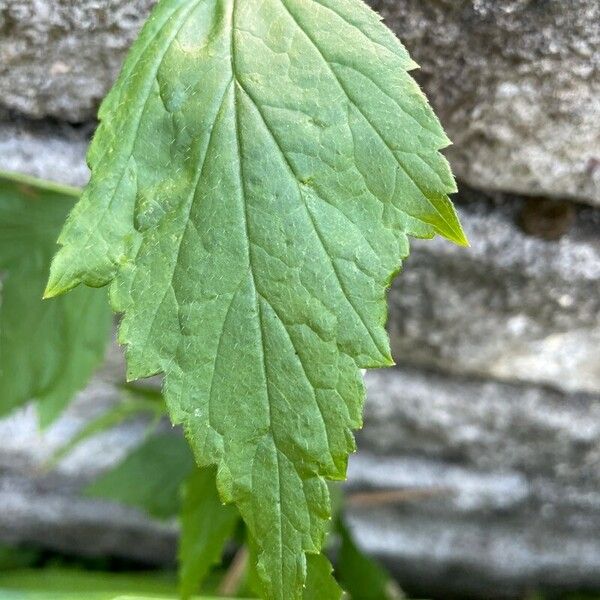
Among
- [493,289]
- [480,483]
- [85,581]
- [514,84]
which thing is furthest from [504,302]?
[85,581]

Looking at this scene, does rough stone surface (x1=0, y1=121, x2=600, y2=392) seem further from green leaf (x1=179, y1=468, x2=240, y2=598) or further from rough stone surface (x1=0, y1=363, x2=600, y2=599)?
green leaf (x1=179, y1=468, x2=240, y2=598)

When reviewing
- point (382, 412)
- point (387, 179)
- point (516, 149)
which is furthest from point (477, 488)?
point (387, 179)

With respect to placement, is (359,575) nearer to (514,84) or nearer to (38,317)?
(38,317)

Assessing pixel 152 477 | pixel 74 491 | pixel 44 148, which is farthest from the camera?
pixel 74 491

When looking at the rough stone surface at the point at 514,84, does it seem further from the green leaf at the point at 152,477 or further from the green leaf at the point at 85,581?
the green leaf at the point at 85,581

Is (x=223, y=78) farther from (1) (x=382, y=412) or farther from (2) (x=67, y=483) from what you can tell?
(2) (x=67, y=483)

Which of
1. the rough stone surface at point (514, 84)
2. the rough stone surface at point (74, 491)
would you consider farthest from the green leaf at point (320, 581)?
the rough stone surface at point (74, 491)

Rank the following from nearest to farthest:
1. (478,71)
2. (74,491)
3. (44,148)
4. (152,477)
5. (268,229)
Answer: (268,229) < (478,71) < (44,148) < (152,477) < (74,491)
